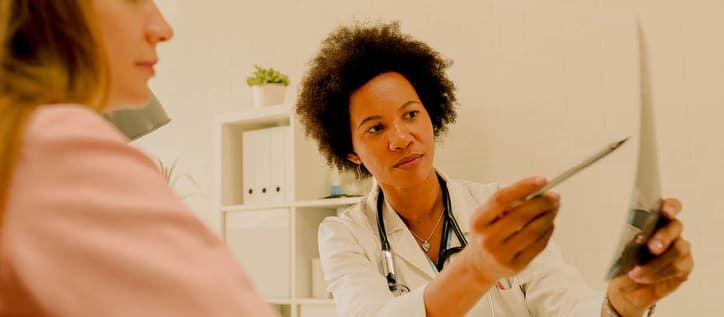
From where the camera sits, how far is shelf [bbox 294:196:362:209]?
9.32 ft

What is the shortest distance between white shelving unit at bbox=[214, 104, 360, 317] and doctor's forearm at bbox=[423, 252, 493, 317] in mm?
1440

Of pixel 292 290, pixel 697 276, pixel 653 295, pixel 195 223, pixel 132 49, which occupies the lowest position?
pixel 292 290

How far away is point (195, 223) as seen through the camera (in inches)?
19.4

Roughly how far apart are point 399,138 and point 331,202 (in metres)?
1.01

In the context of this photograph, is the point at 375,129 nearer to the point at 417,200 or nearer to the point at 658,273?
the point at 417,200

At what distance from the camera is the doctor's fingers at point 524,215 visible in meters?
0.97

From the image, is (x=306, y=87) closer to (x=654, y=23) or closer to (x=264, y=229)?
(x=264, y=229)

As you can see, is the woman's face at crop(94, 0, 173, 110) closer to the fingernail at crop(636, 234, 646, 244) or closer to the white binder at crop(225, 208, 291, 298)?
the fingernail at crop(636, 234, 646, 244)

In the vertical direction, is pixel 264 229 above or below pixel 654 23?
below

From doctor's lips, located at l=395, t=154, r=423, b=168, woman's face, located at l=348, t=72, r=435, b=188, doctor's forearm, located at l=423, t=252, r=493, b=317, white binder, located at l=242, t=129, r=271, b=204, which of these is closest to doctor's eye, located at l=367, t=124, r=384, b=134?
woman's face, located at l=348, t=72, r=435, b=188

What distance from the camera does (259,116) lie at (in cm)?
317

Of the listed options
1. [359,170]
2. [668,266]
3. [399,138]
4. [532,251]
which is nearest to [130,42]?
[532,251]

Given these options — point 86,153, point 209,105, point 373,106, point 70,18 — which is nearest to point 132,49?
point 70,18

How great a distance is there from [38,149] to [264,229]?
107 inches
